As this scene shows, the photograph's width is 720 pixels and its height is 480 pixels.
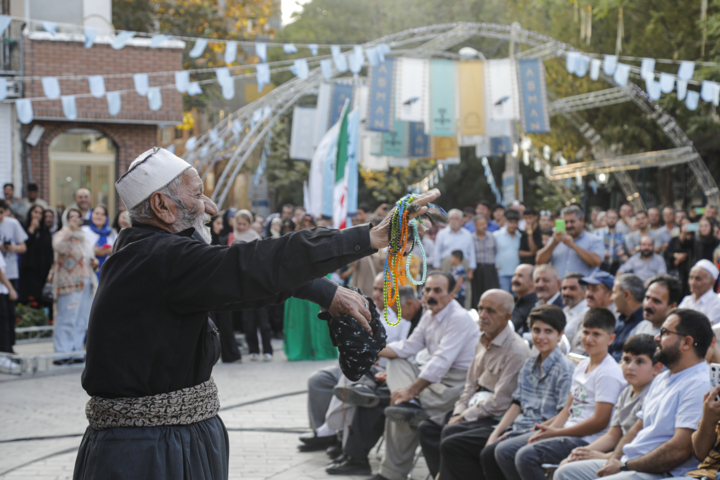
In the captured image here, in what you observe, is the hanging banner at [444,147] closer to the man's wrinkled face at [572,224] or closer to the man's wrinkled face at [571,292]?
the man's wrinkled face at [572,224]

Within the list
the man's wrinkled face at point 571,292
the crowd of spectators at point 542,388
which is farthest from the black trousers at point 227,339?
the man's wrinkled face at point 571,292

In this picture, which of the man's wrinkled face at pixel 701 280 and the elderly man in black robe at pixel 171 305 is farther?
the man's wrinkled face at pixel 701 280

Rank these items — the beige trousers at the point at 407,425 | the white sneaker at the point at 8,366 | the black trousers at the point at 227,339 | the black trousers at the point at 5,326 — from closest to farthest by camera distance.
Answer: the beige trousers at the point at 407,425
the black trousers at the point at 5,326
the white sneaker at the point at 8,366
the black trousers at the point at 227,339

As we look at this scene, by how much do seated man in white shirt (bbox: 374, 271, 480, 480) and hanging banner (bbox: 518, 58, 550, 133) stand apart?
946 cm

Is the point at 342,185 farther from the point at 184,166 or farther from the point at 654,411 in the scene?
the point at 184,166

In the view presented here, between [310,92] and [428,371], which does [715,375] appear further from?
[310,92]

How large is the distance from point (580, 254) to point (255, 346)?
16.0ft

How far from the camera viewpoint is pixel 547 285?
735 centimetres

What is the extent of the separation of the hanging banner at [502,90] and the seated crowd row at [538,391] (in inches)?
317

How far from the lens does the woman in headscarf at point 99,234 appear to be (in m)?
10.4

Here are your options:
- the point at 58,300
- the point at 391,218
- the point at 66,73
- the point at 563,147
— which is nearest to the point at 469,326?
the point at 391,218

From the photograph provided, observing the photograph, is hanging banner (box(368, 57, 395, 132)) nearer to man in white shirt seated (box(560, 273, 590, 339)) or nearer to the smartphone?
man in white shirt seated (box(560, 273, 590, 339))

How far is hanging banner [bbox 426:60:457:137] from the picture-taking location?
49.9 feet

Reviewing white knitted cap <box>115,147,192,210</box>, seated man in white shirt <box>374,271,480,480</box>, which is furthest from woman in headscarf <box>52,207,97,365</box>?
white knitted cap <box>115,147,192,210</box>
